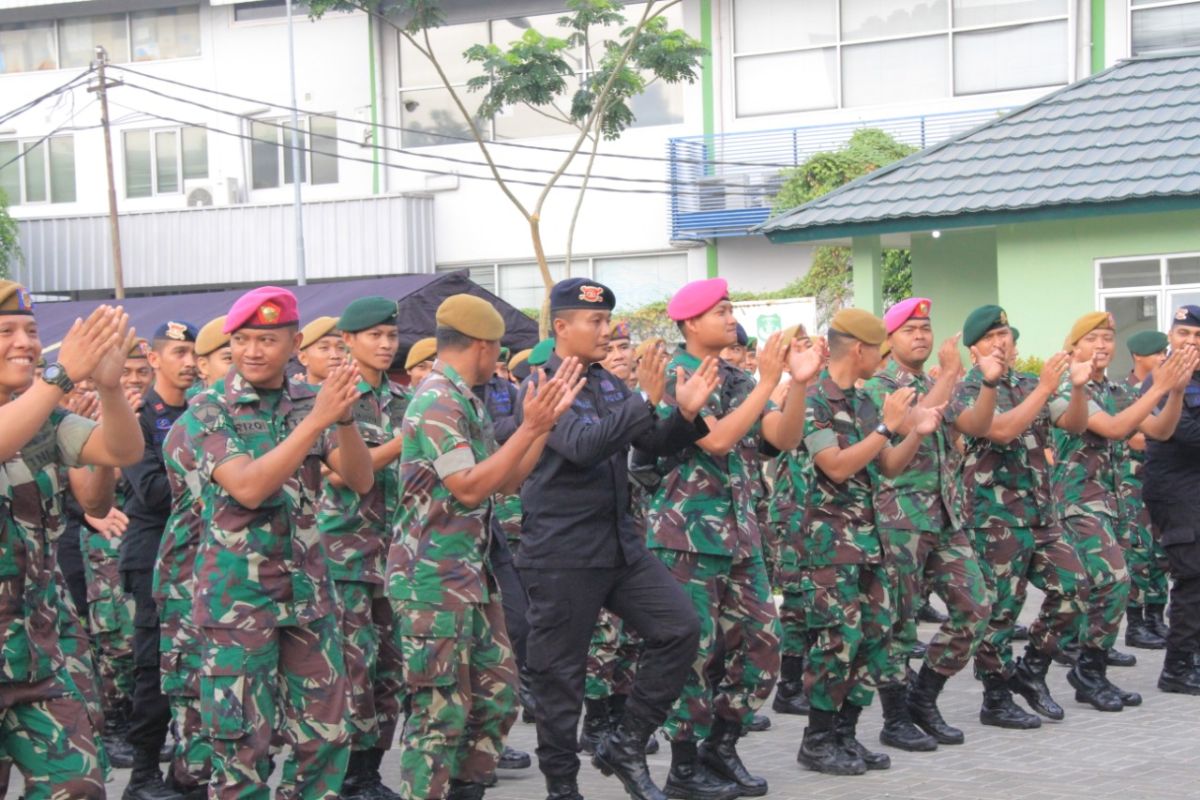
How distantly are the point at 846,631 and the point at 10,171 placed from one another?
106 ft

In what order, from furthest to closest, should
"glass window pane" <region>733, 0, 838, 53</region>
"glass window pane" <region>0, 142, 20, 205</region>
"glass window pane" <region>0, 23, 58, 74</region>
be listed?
"glass window pane" <region>0, 142, 20, 205</region>, "glass window pane" <region>0, 23, 58, 74</region>, "glass window pane" <region>733, 0, 838, 53</region>

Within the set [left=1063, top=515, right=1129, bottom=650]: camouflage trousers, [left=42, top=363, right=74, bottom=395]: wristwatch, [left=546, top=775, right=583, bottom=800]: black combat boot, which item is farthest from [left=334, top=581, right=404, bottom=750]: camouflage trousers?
[left=1063, top=515, right=1129, bottom=650]: camouflage trousers

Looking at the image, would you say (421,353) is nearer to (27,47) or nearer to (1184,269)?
(1184,269)

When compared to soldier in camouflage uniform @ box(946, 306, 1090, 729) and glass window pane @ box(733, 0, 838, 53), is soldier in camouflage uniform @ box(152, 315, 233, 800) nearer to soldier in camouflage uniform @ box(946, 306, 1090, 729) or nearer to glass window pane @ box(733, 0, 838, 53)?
soldier in camouflage uniform @ box(946, 306, 1090, 729)

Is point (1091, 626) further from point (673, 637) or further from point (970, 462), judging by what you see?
point (673, 637)

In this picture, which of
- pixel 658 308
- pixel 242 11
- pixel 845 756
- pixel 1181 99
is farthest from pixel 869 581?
pixel 242 11

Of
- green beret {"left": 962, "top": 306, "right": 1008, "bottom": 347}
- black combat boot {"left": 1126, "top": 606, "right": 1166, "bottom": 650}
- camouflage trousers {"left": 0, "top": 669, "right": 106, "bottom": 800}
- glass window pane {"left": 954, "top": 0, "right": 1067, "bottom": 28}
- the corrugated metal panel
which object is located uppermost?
glass window pane {"left": 954, "top": 0, "right": 1067, "bottom": 28}

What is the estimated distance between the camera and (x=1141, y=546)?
11602mm

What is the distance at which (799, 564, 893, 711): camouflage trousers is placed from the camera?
7934 millimetres

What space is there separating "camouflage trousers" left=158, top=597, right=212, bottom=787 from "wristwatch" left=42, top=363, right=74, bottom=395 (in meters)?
1.69

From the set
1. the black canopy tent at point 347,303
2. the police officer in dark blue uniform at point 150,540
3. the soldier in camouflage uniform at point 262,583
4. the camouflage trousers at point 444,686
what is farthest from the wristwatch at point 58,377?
the black canopy tent at point 347,303

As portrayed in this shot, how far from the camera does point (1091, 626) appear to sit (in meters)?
9.33

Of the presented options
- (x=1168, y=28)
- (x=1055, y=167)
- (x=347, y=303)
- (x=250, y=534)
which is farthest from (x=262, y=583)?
(x=1168, y=28)

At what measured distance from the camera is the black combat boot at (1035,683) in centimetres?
914
